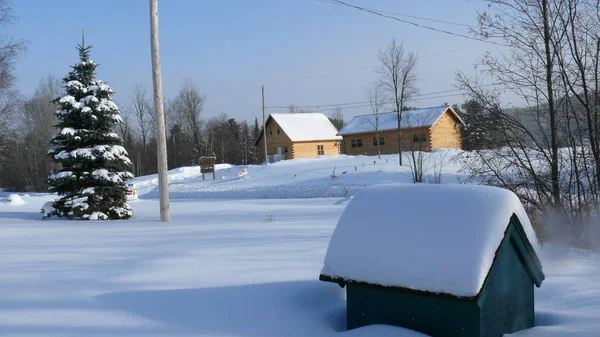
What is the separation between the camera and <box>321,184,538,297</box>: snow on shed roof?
3.65 metres

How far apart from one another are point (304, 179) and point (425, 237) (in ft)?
105

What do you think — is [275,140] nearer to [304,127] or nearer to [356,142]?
[304,127]

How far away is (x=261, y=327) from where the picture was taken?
4.23m

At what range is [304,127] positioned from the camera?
57.9m

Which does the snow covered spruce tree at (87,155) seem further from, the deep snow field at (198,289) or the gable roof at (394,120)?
the gable roof at (394,120)

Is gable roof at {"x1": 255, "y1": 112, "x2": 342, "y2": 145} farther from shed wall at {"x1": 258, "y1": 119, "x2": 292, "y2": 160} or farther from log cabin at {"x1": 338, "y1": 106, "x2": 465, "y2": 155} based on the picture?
log cabin at {"x1": 338, "y1": 106, "x2": 465, "y2": 155}

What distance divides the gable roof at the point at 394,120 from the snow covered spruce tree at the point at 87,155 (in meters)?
33.7

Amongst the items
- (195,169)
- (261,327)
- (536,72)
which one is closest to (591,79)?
(536,72)

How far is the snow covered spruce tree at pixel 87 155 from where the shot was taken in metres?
16.2

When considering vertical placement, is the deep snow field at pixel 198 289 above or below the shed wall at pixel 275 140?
below

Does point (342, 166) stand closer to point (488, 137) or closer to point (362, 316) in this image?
point (488, 137)

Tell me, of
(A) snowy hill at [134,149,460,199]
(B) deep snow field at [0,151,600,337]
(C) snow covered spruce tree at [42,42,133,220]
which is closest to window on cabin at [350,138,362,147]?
(A) snowy hill at [134,149,460,199]

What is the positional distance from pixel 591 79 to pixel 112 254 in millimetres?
8207

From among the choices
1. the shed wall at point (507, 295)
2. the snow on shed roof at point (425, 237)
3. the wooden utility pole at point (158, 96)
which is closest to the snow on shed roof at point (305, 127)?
the wooden utility pole at point (158, 96)
